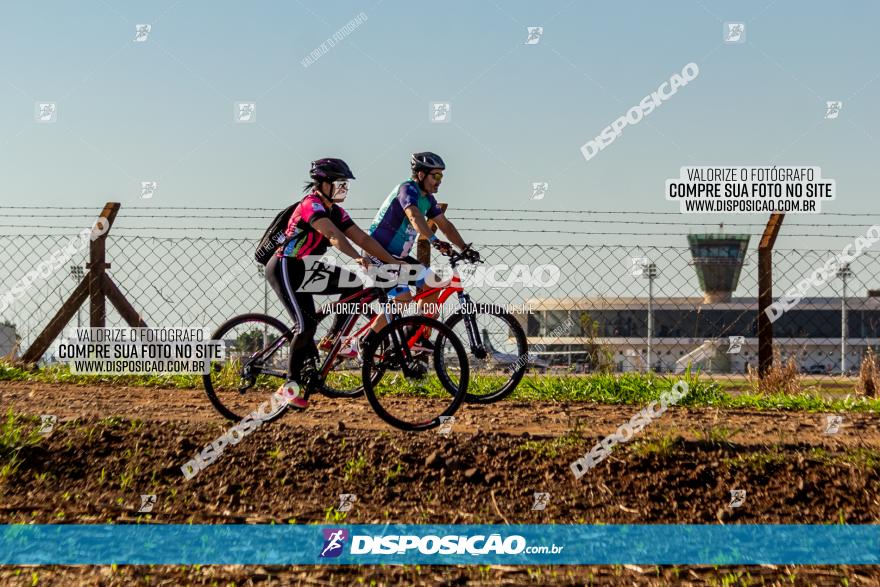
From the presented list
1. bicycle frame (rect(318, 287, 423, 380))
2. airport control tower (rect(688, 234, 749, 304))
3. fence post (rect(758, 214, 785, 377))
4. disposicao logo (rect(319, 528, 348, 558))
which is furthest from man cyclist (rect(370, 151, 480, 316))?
airport control tower (rect(688, 234, 749, 304))

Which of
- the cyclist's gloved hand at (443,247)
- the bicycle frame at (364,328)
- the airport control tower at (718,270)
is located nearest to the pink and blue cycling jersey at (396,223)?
the cyclist's gloved hand at (443,247)

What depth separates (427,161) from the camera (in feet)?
23.3

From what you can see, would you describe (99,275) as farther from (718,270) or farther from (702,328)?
(718,270)

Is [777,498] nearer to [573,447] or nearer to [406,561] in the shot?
[573,447]

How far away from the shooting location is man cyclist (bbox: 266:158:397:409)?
21.1 feet

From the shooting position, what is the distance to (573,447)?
5.84 m

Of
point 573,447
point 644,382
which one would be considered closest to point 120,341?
point 644,382

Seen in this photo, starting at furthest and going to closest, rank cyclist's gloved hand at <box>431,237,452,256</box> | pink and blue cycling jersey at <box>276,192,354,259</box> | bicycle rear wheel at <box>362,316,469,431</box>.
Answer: cyclist's gloved hand at <box>431,237,452,256</box>, bicycle rear wheel at <box>362,316,469,431</box>, pink and blue cycling jersey at <box>276,192,354,259</box>

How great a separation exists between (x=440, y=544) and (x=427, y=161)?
339 centimetres

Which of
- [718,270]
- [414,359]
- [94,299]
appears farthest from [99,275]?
[718,270]

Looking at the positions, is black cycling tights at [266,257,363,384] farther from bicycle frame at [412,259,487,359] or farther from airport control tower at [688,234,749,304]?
airport control tower at [688,234,749,304]

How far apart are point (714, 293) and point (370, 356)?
113 metres

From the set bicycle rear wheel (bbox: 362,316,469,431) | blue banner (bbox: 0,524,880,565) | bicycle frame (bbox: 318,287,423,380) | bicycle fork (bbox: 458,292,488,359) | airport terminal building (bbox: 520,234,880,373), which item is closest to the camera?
blue banner (bbox: 0,524,880,565)

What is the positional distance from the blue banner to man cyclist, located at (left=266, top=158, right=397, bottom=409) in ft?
6.72
